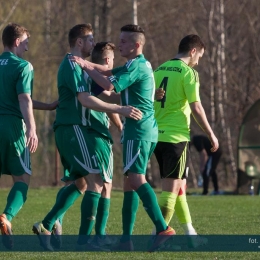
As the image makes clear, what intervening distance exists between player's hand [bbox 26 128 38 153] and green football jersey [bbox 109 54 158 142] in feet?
2.69

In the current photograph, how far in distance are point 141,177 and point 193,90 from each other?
1.18 metres

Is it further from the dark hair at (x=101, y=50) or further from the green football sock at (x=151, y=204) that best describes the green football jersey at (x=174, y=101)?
the green football sock at (x=151, y=204)

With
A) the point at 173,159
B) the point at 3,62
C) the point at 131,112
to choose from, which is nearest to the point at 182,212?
the point at 173,159

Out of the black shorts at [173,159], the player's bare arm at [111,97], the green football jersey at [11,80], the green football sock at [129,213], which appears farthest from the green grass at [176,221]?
the player's bare arm at [111,97]

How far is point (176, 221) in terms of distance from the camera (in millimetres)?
12242

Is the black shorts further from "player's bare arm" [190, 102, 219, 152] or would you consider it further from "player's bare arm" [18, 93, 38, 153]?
"player's bare arm" [18, 93, 38, 153]

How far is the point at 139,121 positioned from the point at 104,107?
42 centimetres

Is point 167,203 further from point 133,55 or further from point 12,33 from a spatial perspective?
point 12,33

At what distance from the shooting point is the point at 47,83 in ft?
109

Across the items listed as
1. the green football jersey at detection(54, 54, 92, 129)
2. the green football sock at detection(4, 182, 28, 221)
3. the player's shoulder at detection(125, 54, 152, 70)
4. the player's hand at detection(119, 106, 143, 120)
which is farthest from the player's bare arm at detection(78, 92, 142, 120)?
the green football sock at detection(4, 182, 28, 221)

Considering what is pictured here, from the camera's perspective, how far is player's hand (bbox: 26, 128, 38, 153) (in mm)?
8148

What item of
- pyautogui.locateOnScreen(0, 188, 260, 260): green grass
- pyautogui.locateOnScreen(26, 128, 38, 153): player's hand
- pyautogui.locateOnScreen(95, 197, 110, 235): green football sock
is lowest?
pyautogui.locateOnScreen(0, 188, 260, 260): green grass

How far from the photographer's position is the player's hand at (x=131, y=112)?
7992 mm

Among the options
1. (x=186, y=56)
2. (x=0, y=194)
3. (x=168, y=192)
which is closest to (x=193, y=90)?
(x=186, y=56)
